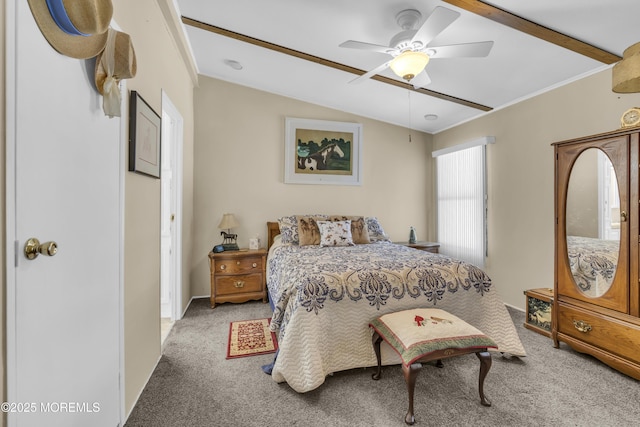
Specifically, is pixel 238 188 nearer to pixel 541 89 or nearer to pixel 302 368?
pixel 302 368

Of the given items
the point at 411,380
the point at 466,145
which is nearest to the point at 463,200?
the point at 466,145

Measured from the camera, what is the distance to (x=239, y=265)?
3.43m

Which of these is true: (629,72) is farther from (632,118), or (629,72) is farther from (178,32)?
(178,32)

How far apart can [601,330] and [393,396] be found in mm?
1625

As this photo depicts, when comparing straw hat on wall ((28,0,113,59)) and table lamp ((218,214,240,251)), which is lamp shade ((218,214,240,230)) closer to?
table lamp ((218,214,240,251))

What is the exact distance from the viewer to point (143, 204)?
6.23ft

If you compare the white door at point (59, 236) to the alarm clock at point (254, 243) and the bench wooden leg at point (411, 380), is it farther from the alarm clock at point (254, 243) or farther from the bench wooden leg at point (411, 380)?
the alarm clock at point (254, 243)

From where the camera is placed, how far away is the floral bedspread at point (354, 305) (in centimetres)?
182

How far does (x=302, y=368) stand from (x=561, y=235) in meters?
2.34

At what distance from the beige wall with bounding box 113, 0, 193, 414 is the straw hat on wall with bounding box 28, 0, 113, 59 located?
552mm

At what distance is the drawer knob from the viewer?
213cm

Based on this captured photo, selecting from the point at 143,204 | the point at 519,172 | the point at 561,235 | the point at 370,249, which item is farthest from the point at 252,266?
the point at 519,172

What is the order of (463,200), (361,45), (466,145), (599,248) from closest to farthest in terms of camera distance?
(361,45), (599,248), (466,145), (463,200)

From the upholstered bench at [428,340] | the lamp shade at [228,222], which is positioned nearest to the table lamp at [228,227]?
the lamp shade at [228,222]
